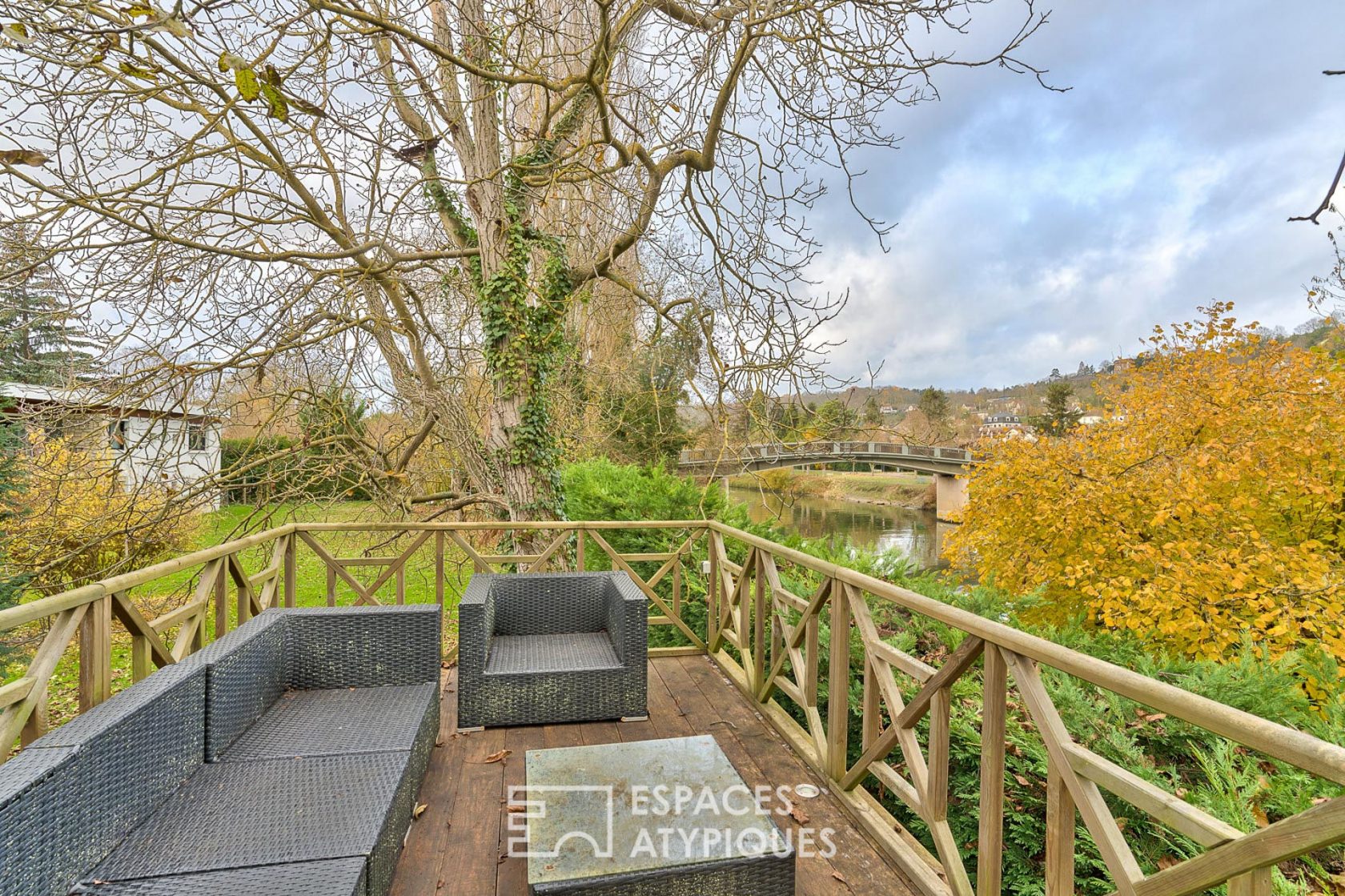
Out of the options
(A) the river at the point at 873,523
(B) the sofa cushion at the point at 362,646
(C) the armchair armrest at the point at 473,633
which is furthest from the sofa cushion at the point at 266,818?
(A) the river at the point at 873,523

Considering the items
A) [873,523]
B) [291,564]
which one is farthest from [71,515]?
[873,523]

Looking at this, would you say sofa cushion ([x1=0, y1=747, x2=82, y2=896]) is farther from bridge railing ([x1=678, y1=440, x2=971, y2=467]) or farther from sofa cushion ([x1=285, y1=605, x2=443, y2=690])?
bridge railing ([x1=678, y1=440, x2=971, y2=467])

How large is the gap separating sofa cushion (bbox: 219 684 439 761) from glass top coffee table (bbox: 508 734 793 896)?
0.55m

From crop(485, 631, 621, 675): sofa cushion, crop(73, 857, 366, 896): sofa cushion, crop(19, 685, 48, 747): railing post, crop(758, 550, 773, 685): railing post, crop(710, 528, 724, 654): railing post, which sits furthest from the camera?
crop(710, 528, 724, 654): railing post

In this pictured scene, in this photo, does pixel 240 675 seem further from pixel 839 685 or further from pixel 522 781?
pixel 839 685

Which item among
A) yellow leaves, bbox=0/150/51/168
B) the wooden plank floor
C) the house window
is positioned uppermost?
yellow leaves, bbox=0/150/51/168

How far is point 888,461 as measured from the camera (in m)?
11.2

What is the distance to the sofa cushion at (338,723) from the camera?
2.03 meters

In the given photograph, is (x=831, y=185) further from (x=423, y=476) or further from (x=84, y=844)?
(x=423, y=476)

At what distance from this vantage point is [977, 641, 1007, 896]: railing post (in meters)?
1.59

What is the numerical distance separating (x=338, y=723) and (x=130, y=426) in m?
3.33

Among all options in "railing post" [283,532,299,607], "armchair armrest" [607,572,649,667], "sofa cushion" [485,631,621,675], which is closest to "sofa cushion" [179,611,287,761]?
"sofa cushion" [485,631,621,675]

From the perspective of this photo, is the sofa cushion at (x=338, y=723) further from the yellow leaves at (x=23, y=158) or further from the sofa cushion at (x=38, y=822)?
the yellow leaves at (x=23, y=158)

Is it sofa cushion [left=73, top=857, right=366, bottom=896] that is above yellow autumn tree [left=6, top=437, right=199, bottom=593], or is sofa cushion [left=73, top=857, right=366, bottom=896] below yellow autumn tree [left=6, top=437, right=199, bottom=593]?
below
